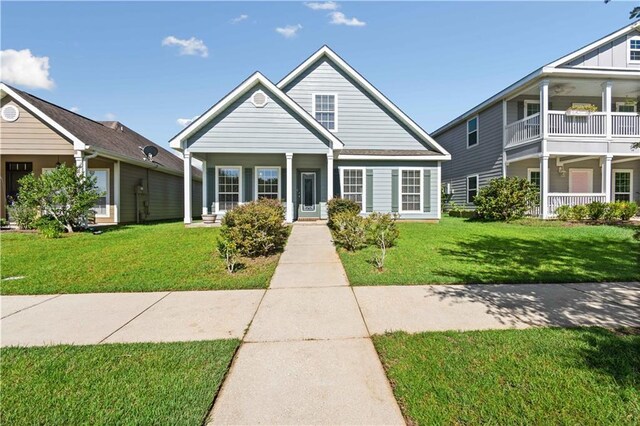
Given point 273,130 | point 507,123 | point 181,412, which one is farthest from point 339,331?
point 507,123

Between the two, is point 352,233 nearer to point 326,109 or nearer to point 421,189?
point 421,189

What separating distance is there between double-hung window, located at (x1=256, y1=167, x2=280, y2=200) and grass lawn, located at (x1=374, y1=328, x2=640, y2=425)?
37.8 ft

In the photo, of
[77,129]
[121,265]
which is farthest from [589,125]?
[77,129]

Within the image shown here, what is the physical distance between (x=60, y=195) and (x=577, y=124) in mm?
21509

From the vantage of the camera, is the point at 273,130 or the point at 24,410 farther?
the point at 273,130

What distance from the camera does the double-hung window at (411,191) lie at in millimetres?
14273

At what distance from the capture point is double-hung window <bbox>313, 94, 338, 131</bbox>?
14.9m

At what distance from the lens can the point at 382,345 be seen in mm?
3186

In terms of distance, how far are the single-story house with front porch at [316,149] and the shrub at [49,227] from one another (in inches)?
160

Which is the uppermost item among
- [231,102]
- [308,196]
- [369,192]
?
[231,102]

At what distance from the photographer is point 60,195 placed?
10.4 m

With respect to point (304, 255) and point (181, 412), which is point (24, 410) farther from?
point (304, 255)

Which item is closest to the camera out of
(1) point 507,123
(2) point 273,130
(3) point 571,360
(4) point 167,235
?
(3) point 571,360

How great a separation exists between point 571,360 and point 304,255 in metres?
5.74
